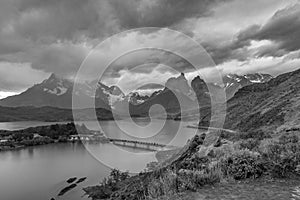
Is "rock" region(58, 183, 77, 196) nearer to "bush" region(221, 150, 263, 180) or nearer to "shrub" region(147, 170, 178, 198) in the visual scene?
"shrub" region(147, 170, 178, 198)

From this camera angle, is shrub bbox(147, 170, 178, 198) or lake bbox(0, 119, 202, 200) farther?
lake bbox(0, 119, 202, 200)

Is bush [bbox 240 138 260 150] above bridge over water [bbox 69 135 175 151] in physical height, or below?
above

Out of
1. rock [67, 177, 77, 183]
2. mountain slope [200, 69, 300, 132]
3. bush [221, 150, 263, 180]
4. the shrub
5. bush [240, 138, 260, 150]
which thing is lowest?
rock [67, 177, 77, 183]

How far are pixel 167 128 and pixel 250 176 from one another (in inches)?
4773

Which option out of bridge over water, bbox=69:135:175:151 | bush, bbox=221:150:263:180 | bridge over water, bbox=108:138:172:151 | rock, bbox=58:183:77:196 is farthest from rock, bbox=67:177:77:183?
bush, bbox=221:150:263:180

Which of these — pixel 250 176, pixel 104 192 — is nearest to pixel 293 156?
pixel 250 176

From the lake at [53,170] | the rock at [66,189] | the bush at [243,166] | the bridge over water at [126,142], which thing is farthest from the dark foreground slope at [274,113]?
the rock at [66,189]

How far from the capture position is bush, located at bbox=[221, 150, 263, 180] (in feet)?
21.7

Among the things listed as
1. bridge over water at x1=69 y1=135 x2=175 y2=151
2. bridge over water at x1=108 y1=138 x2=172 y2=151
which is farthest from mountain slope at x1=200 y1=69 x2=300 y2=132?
bridge over water at x1=108 y1=138 x2=172 y2=151

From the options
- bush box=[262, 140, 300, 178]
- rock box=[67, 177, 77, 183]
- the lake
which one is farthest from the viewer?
rock box=[67, 177, 77, 183]

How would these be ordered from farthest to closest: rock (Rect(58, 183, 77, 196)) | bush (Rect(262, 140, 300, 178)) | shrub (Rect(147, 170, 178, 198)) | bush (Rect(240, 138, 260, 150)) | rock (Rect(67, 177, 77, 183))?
rock (Rect(67, 177, 77, 183)) < rock (Rect(58, 183, 77, 196)) < bush (Rect(240, 138, 260, 150)) < bush (Rect(262, 140, 300, 178)) < shrub (Rect(147, 170, 178, 198))

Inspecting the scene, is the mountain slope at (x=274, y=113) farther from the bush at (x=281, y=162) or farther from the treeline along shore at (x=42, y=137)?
Answer: the treeline along shore at (x=42, y=137)

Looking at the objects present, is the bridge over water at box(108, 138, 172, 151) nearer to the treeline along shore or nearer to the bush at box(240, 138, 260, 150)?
the treeline along shore

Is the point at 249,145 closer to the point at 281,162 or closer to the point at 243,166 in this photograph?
the point at 281,162
